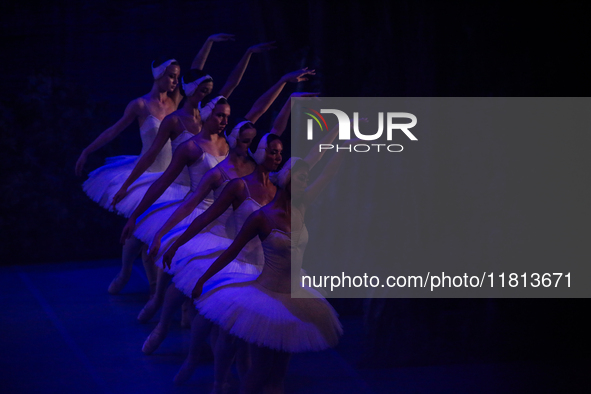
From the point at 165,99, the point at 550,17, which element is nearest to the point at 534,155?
the point at 550,17

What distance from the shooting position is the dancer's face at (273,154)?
12.3 ft

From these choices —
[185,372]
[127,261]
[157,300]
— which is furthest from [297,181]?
[127,261]

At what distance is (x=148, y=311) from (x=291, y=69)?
2083 millimetres

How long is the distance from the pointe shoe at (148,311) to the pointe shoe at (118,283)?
799 mm

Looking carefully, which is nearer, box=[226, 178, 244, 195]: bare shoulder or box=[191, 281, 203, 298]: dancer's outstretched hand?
box=[191, 281, 203, 298]: dancer's outstretched hand

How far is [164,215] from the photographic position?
16.1 ft

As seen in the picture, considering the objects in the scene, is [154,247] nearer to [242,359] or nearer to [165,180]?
[165,180]

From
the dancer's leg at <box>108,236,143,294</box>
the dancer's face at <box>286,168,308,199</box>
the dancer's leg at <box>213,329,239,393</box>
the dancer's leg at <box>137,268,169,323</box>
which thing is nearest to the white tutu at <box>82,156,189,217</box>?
the dancer's leg at <box>108,236,143,294</box>

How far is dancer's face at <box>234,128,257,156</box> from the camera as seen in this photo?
417cm

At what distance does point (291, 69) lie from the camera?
232 inches

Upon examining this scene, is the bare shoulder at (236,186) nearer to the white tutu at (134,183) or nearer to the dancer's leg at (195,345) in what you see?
the dancer's leg at (195,345)

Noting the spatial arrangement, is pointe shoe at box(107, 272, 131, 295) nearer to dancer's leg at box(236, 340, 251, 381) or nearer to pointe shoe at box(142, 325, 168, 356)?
pointe shoe at box(142, 325, 168, 356)

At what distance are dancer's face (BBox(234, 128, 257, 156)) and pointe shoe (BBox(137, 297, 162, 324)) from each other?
5.32 ft

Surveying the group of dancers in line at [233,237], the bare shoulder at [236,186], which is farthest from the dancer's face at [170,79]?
the bare shoulder at [236,186]
